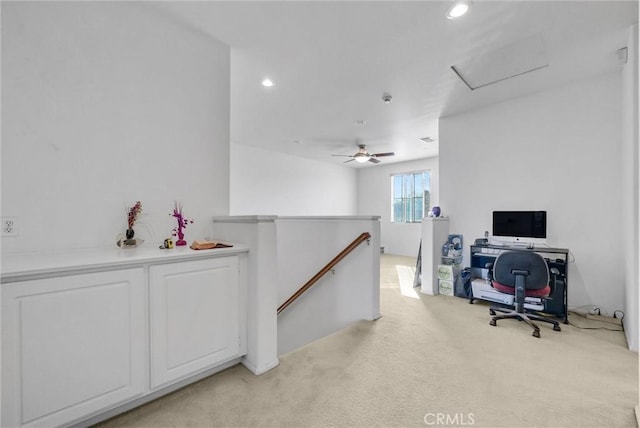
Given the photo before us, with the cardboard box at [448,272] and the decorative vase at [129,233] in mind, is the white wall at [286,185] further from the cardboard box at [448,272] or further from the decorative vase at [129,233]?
the cardboard box at [448,272]

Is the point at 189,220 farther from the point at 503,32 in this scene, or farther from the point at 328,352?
the point at 503,32

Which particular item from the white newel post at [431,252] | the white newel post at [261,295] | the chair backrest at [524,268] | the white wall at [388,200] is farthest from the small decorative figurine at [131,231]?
the white wall at [388,200]

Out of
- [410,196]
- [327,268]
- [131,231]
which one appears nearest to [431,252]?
[327,268]

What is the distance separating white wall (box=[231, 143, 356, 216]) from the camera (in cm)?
623

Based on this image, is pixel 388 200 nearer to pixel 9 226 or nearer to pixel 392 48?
pixel 392 48

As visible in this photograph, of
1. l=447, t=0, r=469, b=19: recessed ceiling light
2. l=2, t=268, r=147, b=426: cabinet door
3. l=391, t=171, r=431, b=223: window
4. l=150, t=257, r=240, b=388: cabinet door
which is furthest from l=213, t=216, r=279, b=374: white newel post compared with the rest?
l=391, t=171, r=431, b=223: window

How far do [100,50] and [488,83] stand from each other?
13.2 feet

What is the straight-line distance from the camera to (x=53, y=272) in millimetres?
1292

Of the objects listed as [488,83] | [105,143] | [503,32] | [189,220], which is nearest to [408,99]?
[488,83]

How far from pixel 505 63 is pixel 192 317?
3953 millimetres

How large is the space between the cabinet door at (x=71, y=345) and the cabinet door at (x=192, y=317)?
0.08m

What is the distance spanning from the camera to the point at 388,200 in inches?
332

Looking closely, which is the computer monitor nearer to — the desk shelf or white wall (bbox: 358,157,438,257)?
the desk shelf

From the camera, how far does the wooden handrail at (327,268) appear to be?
3.13 m
